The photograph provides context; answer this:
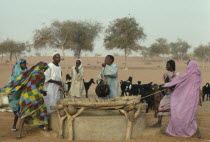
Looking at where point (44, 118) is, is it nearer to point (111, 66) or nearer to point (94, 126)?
point (94, 126)

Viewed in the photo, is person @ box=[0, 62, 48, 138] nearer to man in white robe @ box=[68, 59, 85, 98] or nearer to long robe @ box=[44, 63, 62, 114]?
long robe @ box=[44, 63, 62, 114]

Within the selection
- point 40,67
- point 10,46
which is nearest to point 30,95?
point 40,67

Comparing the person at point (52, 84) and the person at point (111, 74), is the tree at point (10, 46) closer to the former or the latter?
the person at point (111, 74)

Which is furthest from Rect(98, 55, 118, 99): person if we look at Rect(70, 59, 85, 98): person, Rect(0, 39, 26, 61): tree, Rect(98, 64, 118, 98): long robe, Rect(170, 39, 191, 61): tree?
Rect(170, 39, 191, 61): tree

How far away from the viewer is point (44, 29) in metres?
39.5

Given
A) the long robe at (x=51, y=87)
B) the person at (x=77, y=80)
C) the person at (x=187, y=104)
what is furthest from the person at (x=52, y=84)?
the person at (x=77, y=80)

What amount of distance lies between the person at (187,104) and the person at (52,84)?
103 inches

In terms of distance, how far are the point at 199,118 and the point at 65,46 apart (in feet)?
111

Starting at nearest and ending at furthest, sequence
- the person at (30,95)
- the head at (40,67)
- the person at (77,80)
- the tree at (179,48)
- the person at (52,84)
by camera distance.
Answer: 1. the person at (30,95)
2. the head at (40,67)
3. the person at (52,84)
4. the person at (77,80)
5. the tree at (179,48)

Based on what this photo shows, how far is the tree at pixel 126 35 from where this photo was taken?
1543 inches

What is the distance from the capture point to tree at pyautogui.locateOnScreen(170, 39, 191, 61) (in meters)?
73.1

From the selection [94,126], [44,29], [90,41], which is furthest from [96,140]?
[90,41]

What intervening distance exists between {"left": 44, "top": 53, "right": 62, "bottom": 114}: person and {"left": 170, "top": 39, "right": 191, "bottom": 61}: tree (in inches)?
2710

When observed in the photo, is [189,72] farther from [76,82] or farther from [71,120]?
[76,82]
